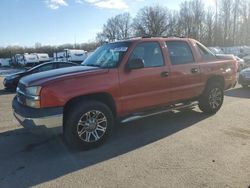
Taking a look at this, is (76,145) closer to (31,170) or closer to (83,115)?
(83,115)

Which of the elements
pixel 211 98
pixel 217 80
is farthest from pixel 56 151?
pixel 217 80

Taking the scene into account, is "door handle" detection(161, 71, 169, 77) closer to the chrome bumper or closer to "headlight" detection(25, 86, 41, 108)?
the chrome bumper

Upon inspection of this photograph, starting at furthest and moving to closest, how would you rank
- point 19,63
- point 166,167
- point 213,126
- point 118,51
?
point 19,63, point 213,126, point 118,51, point 166,167

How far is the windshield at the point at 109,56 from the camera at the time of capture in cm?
597

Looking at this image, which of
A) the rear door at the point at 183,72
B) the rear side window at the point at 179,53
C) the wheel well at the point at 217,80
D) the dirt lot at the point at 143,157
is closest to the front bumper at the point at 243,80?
the wheel well at the point at 217,80

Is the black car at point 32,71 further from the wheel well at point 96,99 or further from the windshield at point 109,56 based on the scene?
the wheel well at point 96,99

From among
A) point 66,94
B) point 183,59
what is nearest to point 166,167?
point 66,94

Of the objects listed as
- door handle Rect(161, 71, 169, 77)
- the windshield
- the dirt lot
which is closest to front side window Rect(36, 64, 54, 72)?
the dirt lot

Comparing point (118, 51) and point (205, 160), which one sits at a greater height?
point (118, 51)

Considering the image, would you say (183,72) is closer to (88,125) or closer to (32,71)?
(88,125)

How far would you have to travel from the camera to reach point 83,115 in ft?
17.6

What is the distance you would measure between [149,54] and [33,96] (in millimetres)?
2502

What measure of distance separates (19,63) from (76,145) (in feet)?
128

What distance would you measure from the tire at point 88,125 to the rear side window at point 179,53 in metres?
2.04
